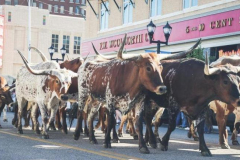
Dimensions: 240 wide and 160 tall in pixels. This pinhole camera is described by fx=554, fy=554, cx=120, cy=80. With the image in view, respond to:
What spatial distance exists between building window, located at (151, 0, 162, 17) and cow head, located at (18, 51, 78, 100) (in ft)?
54.0

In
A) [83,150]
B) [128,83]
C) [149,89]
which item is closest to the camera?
[83,150]

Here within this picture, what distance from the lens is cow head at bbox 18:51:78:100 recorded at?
12.4 metres

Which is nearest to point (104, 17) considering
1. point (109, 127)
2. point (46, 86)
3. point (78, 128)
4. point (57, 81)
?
point (46, 86)

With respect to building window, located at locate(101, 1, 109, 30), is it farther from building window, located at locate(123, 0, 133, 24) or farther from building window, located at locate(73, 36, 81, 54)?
building window, located at locate(73, 36, 81, 54)

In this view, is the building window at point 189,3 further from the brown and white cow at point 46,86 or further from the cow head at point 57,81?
the cow head at point 57,81

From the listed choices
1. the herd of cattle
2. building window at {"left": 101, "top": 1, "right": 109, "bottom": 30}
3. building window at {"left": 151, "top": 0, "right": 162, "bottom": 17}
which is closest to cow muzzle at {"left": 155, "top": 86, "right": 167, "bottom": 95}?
the herd of cattle

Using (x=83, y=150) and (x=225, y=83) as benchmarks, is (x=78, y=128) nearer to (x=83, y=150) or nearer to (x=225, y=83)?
(x=83, y=150)

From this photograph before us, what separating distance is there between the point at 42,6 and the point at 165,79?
3232 inches

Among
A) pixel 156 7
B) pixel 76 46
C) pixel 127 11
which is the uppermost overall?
pixel 76 46

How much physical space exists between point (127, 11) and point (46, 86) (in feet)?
65.0

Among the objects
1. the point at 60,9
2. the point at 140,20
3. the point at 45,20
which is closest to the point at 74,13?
the point at 60,9

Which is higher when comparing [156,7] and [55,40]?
[55,40]

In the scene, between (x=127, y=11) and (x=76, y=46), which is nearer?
(x=127, y=11)

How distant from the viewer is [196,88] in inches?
408
